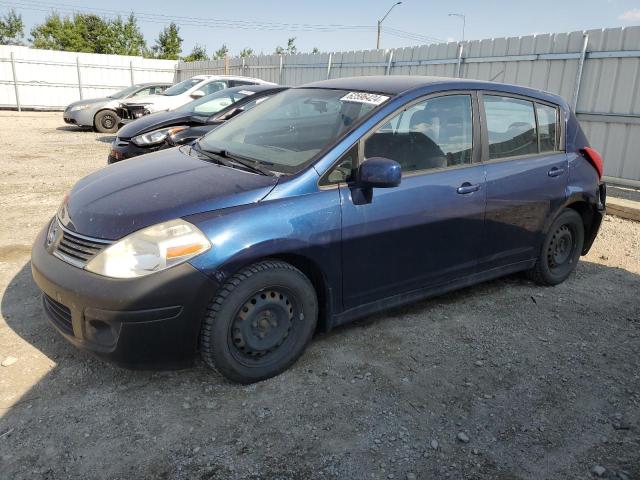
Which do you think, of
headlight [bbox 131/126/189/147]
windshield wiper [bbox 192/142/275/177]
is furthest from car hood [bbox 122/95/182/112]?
windshield wiper [bbox 192/142/275/177]

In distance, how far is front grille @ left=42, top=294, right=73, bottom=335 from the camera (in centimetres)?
276

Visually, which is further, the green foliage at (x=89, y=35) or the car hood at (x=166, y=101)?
the green foliage at (x=89, y=35)

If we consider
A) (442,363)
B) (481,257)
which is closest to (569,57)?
(481,257)

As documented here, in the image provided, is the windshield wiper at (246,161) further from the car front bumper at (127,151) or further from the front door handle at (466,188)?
the car front bumper at (127,151)

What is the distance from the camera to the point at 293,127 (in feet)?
11.8

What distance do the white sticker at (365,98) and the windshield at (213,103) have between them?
559cm

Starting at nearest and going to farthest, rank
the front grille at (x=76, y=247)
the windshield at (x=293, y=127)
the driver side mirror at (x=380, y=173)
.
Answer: the front grille at (x=76, y=247), the driver side mirror at (x=380, y=173), the windshield at (x=293, y=127)

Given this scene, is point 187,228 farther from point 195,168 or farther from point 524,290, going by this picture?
point 524,290

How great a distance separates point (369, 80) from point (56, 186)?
5.62 meters

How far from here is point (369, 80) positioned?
3855mm

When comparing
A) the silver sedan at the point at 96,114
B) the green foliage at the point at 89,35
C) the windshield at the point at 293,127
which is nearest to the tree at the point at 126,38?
the green foliage at the point at 89,35

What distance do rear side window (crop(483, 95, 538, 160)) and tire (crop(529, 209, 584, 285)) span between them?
73 centimetres

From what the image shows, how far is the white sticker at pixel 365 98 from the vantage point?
3.38 metres

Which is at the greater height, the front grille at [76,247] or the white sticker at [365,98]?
the white sticker at [365,98]
